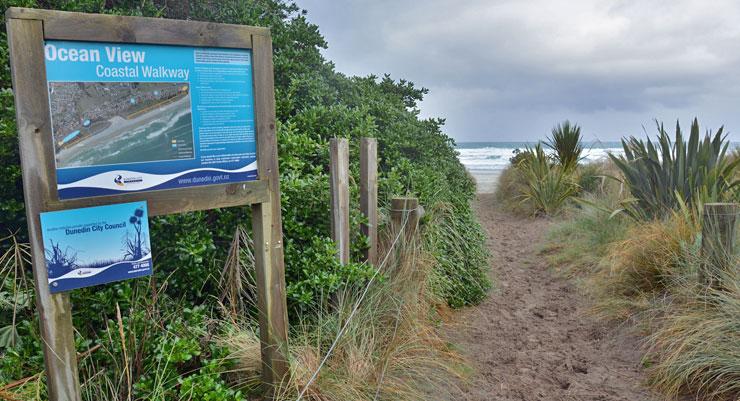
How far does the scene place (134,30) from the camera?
253 cm

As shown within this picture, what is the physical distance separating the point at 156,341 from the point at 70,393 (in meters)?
0.65

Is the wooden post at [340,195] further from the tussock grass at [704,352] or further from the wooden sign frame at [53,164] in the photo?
the tussock grass at [704,352]

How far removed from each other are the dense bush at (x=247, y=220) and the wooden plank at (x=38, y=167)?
32cm

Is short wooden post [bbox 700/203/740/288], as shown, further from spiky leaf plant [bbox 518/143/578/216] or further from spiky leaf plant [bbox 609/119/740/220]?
spiky leaf plant [bbox 518/143/578/216]

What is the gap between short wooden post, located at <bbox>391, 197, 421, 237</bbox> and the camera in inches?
188

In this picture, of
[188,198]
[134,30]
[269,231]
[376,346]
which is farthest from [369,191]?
[134,30]

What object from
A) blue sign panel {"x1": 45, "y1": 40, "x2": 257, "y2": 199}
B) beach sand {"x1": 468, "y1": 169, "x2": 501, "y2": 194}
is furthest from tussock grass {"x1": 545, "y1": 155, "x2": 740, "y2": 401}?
beach sand {"x1": 468, "y1": 169, "x2": 501, "y2": 194}

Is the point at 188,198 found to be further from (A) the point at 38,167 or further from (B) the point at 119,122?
(A) the point at 38,167

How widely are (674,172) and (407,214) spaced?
397 cm

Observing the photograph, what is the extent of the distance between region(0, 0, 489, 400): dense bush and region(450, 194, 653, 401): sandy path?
0.51 metres

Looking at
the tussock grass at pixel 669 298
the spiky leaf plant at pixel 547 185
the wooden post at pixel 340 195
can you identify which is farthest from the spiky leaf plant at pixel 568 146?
the wooden post at pixel 340 195

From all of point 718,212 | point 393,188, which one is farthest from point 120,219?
point 718,212

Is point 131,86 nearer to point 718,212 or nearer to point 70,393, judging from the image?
point 70,393

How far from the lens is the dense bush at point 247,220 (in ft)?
10.0
